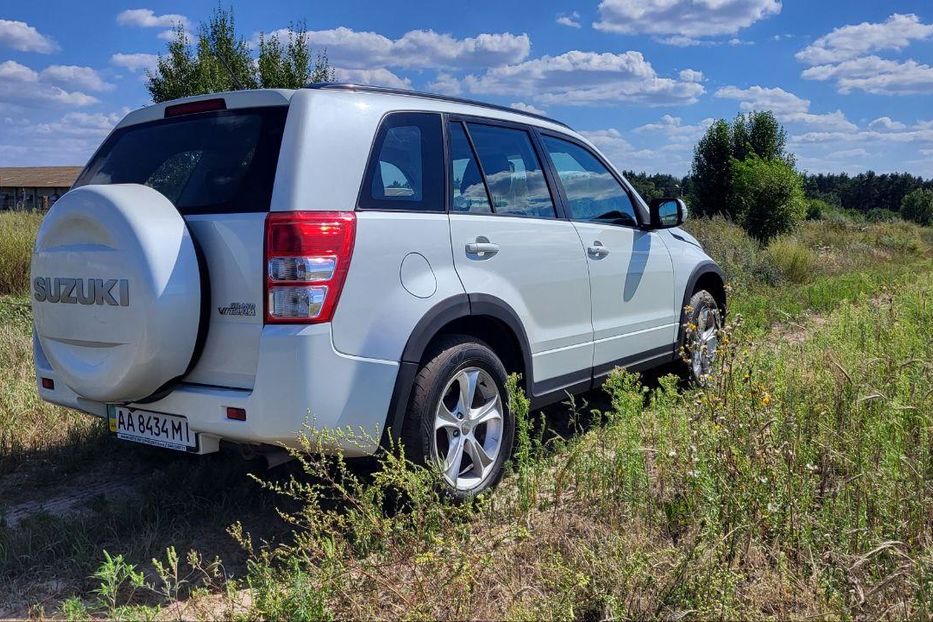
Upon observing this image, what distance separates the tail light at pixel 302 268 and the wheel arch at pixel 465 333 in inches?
16.9

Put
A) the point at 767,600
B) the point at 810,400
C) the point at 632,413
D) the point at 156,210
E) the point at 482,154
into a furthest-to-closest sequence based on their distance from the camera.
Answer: the point at 482,154
the point at 810,400
the point at 632,413
the point at 156,210
the point at 767,600

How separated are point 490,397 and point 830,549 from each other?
1.65 meters

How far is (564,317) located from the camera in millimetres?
4285

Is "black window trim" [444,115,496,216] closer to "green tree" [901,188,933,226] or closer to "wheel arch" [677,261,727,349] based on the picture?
"wheel arch" [677,261,727,349]

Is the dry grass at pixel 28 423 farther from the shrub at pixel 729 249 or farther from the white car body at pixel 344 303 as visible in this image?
the shrub at pixel 729 249

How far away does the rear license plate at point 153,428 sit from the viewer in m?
3.23

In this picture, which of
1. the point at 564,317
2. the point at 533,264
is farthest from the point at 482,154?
the point at 564,317

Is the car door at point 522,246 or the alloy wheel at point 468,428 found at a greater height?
the car door at point 522,246

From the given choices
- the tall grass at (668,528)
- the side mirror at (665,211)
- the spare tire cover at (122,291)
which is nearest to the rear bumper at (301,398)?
the tall grass at (668,528)

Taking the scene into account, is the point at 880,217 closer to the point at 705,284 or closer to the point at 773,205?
the point at 773,205

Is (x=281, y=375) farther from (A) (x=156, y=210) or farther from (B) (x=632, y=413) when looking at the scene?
(B) (x=632, y=413)

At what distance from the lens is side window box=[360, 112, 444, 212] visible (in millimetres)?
3301

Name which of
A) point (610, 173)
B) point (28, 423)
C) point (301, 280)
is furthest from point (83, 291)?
point (610, 173)

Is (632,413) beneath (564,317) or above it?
beneath
